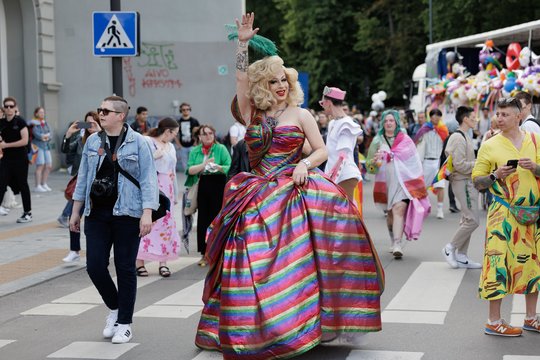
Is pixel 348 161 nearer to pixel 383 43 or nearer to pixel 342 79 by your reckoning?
pixel 383 43

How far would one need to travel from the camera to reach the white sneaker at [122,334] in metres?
7.18

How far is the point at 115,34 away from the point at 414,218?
14.1ft

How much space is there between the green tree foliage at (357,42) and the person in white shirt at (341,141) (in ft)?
110

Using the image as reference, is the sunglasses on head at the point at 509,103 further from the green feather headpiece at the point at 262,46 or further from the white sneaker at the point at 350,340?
the white sneaker at the point at 350,340

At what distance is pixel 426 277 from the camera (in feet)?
33.2

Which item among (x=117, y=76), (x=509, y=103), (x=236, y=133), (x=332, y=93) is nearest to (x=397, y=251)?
(x=332, y=93)

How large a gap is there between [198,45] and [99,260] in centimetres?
2128

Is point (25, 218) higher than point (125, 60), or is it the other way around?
point (125, 60)

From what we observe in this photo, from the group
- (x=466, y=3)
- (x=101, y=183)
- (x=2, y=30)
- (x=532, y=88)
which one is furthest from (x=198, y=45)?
(x=101, y=183)

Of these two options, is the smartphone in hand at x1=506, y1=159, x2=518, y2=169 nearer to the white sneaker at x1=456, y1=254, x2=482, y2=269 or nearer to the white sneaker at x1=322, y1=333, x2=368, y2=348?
the white sneaker at x1=322, y1=333, x2=368, y2=348

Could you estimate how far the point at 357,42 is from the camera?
50.3 meters

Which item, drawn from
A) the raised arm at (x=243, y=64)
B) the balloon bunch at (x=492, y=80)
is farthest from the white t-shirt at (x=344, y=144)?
the balloon bunch at (x=492, y=80)

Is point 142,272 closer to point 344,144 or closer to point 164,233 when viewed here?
point 164,233

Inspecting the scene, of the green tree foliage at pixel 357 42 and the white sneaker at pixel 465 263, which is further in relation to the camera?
the green tree foliage at pixel 357 42
